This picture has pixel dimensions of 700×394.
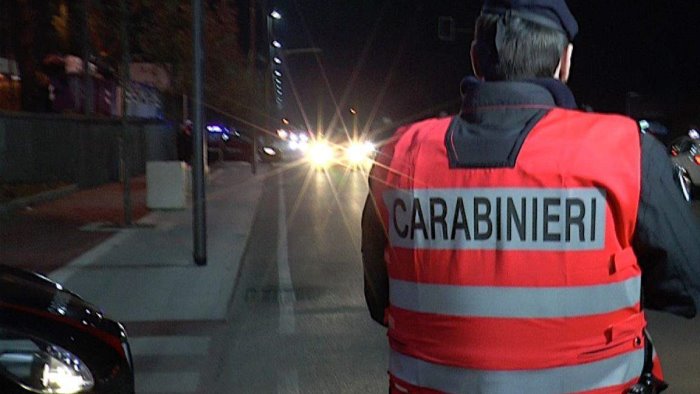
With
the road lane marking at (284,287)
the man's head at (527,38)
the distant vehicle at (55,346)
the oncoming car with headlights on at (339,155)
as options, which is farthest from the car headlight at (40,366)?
the oncoming car with headlights on at (339,155)

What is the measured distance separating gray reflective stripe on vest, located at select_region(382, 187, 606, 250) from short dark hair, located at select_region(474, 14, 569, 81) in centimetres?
31

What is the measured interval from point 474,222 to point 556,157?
0.22 m

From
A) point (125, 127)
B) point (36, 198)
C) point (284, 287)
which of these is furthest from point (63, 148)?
point (284, 287)

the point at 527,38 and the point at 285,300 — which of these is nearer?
the point at 527,38

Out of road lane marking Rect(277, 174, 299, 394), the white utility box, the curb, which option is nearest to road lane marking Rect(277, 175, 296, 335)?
road lane marking Rect(277, 174, 299, 394)

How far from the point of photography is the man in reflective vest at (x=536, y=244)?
6.58 feet

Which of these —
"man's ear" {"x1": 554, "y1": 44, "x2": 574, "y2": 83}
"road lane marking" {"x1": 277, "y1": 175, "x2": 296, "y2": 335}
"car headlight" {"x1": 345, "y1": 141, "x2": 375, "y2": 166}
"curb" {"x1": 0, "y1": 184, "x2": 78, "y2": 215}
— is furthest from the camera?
"car headlight" {"x1": 345, "y1": 141, "x2": 375, "y2": 166}

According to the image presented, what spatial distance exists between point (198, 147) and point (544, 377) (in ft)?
33.1

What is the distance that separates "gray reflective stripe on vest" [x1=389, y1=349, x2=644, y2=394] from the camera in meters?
2.00

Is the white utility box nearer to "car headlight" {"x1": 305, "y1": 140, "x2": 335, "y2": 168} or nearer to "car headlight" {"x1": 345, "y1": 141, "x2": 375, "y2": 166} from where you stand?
"car headlight" {"x1": 345, "y1": 141, "x2": 375, "y2": 166}

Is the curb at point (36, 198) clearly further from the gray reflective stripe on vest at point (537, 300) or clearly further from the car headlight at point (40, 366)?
the gray reflective stripe on vest at point (537, 300)

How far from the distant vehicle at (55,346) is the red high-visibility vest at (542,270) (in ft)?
9.59

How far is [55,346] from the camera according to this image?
4.70 meters

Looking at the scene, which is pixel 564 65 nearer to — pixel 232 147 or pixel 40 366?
pixel 40 366
